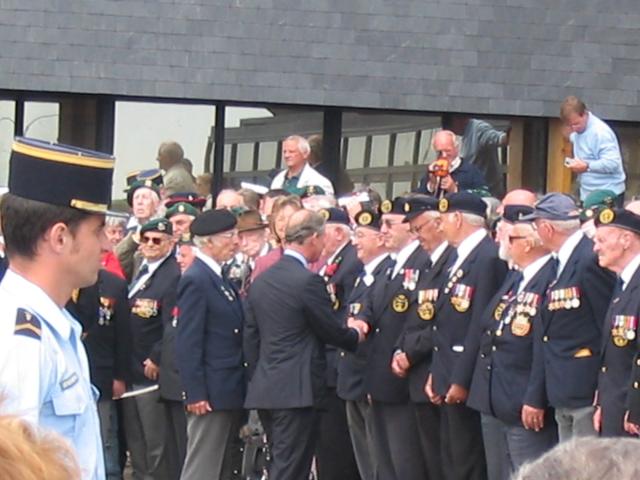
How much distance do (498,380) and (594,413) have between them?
0.81 metres

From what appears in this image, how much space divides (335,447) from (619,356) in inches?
149

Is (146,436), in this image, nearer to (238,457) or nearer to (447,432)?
(238,457)

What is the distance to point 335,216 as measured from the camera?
10.8 metres

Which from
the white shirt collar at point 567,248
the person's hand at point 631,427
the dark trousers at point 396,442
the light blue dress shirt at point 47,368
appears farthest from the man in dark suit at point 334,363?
the light blue dress shirt at point 47,368

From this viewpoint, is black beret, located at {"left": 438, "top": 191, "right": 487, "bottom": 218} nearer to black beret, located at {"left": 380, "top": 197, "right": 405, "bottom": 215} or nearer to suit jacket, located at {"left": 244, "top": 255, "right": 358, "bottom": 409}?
black beret, located at {"left": 380, "top": 197, "right": 405, "bottom": 215}

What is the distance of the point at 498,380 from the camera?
8438 mm

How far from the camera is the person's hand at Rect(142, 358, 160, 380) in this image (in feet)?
34.7

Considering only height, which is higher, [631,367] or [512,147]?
[512,147]

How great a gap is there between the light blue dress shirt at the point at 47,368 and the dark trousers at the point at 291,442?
5.50 metres

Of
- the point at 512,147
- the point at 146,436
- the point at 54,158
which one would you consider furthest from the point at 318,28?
the point at 54,158

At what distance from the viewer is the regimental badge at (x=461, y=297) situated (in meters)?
9.05

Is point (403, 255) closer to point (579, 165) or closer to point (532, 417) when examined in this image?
point (532, 417)

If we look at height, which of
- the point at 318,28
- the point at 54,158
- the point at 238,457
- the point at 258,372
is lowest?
the point at 238,457

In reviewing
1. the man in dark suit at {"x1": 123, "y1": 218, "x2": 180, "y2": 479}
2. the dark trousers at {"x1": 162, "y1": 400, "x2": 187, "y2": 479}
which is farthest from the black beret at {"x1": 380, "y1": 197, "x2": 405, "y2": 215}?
the dark trousers at {"x1": 162, "y1": 400, "x2": 187, "y2": 479}
